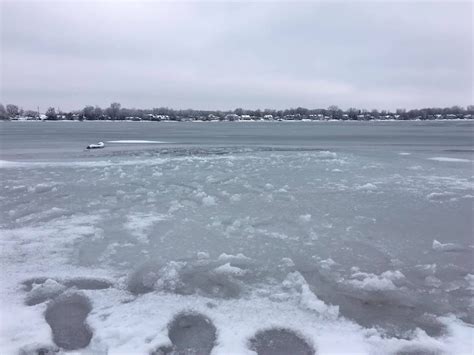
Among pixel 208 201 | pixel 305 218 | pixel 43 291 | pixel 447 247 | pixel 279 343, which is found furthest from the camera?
pixel 208 201

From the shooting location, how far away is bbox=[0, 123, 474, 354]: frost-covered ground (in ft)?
15.2

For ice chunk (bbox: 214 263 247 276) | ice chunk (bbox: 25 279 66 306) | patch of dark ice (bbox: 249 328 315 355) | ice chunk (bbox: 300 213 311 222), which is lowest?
patch of dark ice (bbox: 249 328 315 355)

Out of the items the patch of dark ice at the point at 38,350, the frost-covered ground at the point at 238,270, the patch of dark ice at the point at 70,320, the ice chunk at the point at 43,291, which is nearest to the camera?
the patch of dark ice at the point at 38,350

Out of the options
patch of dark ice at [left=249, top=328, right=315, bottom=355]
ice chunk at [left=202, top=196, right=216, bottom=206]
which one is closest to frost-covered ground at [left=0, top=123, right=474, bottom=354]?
patch of dark ice at [left=249, top=328, right=315, bottom=355]

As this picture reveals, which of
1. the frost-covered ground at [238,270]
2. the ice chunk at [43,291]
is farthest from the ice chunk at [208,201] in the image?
the ice chunk at [43,291]

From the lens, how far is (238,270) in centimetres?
639

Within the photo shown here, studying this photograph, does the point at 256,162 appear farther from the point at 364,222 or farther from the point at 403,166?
the point at 364,222

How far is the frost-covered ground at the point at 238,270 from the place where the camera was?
183 inches

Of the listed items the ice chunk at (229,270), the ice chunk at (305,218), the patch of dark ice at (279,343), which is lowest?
the patch of dark ice at (279,343)

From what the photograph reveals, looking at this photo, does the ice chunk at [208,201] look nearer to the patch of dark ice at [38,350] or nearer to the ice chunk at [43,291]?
the ice chunk at [43,291]

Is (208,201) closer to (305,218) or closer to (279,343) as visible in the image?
(305,218)

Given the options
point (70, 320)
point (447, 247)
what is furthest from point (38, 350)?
point (447, 247)

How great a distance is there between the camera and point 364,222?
30.3 ft

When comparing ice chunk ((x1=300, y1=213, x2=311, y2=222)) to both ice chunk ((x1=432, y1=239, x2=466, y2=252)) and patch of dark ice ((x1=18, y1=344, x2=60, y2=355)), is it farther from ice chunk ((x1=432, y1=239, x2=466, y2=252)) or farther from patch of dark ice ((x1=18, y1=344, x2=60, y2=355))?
patch of dark ice ((x1=18, y1=344, x2=60, y2=355))
